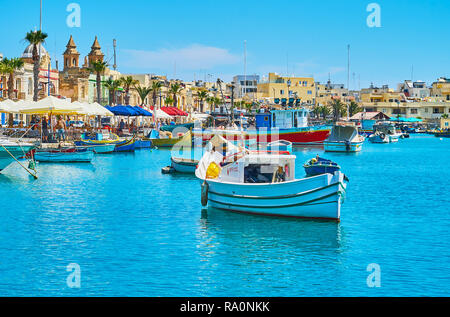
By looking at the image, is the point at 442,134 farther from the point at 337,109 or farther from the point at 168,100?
the point at 168,100

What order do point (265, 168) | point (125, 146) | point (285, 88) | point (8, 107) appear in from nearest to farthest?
point (265, 168), point (8, 107), point (125, 146), point (285, 88)

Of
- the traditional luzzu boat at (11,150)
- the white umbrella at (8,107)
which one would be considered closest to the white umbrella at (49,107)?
the white umbrella at (8,107)

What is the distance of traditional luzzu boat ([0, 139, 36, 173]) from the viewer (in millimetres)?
36531

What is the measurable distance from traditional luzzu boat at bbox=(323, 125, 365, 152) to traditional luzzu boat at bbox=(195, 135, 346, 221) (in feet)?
149

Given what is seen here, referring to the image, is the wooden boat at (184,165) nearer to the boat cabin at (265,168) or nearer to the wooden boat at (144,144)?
the boat cabin at (265,168)

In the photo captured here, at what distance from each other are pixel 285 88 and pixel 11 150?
12975 cm

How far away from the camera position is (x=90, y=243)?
Answer: 1988 centimetres

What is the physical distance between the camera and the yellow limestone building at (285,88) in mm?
160000

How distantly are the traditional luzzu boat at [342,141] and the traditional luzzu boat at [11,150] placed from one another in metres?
42.0

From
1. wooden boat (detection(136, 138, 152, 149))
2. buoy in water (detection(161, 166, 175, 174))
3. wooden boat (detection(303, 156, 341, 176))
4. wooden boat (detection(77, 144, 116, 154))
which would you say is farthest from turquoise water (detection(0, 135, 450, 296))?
wooden boat (detection(136, 138, 152, 149))

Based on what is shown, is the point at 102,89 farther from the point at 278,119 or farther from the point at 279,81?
Answer: the point at 279,81

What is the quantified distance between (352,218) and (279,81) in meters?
143

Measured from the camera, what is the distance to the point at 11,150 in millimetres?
36906

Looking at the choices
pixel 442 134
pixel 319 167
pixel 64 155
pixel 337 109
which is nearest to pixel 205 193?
pixel 319 167
